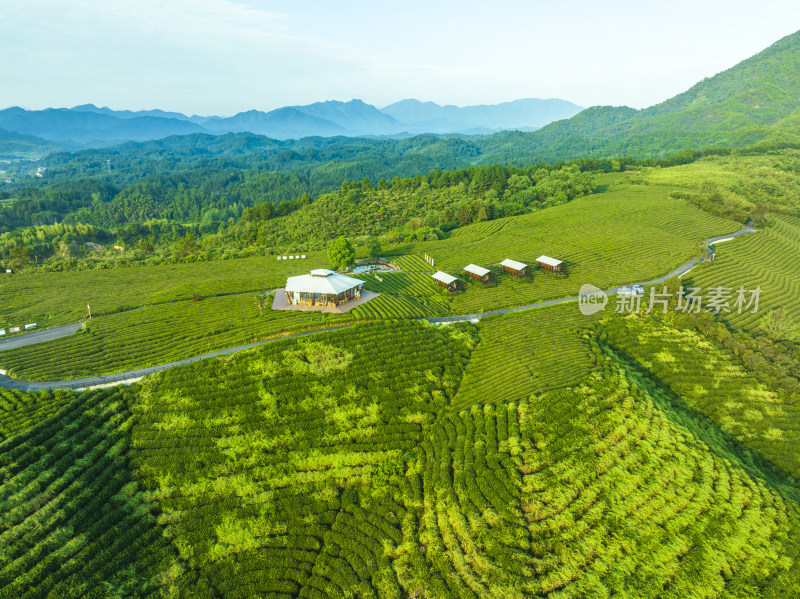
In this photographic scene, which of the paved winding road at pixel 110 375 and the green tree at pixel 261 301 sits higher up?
the green tree at pixel 261 301

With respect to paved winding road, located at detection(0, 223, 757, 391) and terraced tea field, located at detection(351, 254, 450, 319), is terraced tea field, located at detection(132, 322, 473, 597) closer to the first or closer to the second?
paved winding road, located at detection(0, 223, 757, 391)

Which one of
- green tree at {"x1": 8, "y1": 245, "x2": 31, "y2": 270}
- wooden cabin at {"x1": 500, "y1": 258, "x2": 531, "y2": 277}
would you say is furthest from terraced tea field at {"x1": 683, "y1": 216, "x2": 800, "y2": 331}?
green tree at {"x1": 8, "y1": 245, "x2": 31, "y2": 270}

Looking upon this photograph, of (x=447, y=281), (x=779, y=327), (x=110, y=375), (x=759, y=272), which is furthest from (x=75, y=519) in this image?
(x=759, y=272)

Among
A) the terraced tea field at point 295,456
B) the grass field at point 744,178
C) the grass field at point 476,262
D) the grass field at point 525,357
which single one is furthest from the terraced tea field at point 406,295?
the grass field at point 744,178

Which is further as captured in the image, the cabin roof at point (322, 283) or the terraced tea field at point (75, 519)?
the cabin roof at point (322, 283)

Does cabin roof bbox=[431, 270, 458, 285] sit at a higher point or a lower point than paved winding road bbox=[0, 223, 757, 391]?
higher

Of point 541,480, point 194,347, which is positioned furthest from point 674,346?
point 194,347

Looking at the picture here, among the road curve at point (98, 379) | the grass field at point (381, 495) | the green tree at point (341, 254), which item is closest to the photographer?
the grass field at point (381, 495)

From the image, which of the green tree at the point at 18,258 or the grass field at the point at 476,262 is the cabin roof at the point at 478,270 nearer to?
the grass field at the point at 476,262
